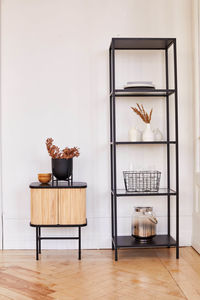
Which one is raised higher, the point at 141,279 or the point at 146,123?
the point at 146,123

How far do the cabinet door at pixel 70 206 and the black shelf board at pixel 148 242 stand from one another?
472 millimetres

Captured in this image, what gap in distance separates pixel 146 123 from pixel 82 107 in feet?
2.28

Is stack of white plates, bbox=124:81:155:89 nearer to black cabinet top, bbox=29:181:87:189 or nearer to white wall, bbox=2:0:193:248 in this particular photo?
white wall, bbox=2:0:193:248

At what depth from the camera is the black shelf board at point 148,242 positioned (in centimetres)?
349

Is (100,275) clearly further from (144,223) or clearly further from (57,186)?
(57,186)

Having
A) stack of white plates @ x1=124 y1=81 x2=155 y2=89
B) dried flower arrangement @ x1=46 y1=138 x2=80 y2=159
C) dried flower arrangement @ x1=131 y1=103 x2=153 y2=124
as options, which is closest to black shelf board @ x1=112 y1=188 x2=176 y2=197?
dried flower arrangement @ x1=46 y1=138 x2=80 y2=159

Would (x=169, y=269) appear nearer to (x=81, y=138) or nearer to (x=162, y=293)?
(x=162, y=293)

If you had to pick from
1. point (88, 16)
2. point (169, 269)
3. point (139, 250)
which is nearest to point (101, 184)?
point (139, 250)

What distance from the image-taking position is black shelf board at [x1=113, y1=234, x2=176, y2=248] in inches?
137

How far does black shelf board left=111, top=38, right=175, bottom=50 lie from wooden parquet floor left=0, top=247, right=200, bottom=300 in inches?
79.8

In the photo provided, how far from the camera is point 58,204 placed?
138 inches

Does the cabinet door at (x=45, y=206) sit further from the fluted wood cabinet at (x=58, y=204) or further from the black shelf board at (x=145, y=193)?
the black shelf board at (x=145, y=193)

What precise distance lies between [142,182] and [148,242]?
572mm

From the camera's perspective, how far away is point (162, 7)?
12.9ft
